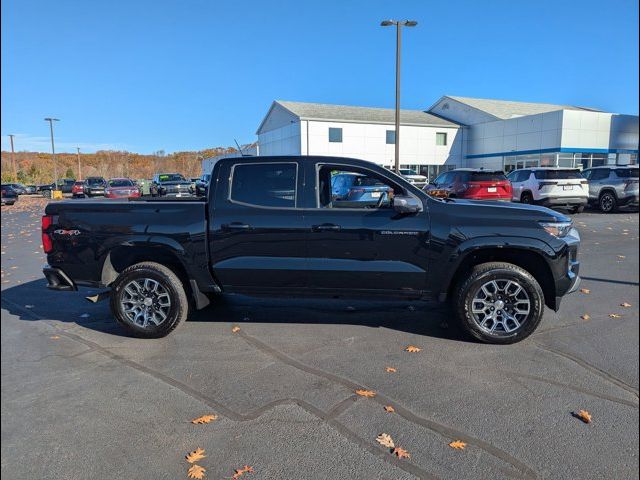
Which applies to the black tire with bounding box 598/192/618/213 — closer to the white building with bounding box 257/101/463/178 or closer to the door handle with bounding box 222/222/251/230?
the door handle with bounding box 222/222/251/230

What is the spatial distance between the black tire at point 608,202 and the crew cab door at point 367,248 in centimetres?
1629

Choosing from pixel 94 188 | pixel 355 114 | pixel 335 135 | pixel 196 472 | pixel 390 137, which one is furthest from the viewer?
pixel 355 114

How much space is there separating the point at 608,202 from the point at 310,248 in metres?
17.0

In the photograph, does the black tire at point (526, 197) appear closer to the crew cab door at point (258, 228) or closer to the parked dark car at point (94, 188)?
the crew cab door at point (258, 228)

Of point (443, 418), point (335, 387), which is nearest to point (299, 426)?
point (335, 387)

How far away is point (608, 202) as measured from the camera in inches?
680

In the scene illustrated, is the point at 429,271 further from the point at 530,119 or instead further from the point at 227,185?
the point at 530,119

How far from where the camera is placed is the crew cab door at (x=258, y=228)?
15.1 ft

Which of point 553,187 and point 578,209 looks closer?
point 553,187

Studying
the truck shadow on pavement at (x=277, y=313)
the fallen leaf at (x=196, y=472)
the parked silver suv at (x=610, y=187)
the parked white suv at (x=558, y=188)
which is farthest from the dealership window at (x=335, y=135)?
the fallen leaf at (x=196, y=472)

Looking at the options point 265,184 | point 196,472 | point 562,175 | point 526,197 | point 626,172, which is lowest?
point 196,472

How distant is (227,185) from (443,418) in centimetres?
310

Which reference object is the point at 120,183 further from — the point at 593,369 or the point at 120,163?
the point at 120,163

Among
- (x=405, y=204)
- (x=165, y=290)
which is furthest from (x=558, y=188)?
(x=165, y=290)
